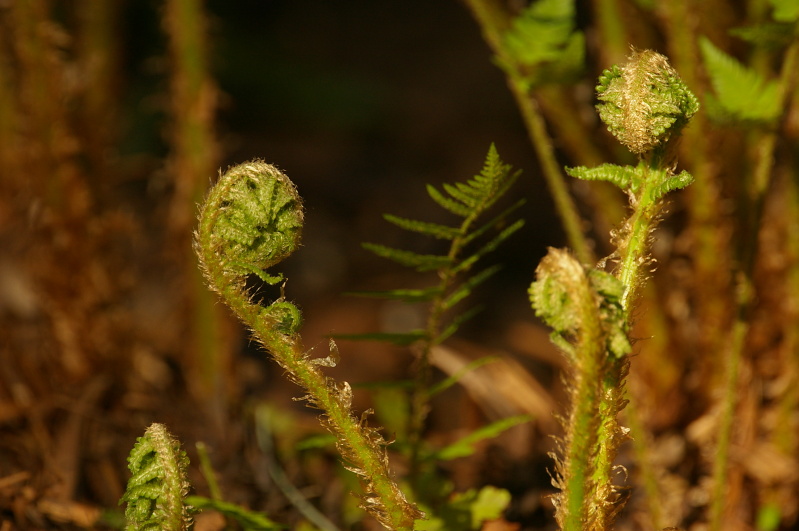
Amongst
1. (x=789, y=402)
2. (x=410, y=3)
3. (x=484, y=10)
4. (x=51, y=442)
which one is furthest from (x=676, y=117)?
(x=410, y=3)

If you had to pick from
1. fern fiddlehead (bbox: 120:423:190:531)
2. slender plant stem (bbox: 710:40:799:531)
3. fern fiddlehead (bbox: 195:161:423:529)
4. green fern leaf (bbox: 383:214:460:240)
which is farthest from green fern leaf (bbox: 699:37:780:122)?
fern fiddlehead (bbox: 120:423:190:531)

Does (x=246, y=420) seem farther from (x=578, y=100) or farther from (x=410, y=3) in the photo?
(x=410, y=3)

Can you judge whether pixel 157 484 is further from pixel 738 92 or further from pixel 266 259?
pixel 738 92

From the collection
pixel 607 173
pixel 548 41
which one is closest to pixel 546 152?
pixel 548 41

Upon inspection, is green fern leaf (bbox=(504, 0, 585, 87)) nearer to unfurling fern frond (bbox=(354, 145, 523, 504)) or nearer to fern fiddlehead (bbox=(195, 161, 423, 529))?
unfurling fern frond (bbox=(354, 145, 523, 504))

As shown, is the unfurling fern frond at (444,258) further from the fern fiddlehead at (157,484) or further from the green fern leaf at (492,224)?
the fern fiddlehead at (157,484)

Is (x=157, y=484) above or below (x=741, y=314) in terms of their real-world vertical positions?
below
